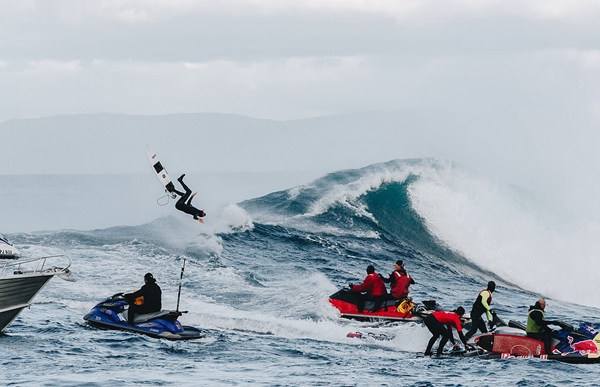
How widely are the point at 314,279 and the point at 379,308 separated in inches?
168

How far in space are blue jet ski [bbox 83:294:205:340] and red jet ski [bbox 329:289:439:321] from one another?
4.79 m

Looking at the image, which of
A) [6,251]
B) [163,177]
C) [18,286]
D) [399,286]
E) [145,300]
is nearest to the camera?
[18,286]

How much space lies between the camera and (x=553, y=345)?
18.7m

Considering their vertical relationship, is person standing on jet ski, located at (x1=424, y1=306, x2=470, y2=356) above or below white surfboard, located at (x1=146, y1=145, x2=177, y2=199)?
below

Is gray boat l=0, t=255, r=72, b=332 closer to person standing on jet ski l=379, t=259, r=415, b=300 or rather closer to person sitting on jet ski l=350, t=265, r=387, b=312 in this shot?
person sitting on jet ski l=350, t=265, r=387, b=312

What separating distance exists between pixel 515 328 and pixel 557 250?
60.2 ft

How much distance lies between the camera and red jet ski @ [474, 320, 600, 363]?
60.1 ft

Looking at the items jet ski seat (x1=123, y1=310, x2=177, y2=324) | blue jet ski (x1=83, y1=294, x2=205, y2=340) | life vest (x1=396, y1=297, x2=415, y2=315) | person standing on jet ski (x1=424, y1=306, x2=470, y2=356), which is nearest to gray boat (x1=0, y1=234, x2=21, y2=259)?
blue jet ski (x1=83, y1=294, x2=205, y2=340)

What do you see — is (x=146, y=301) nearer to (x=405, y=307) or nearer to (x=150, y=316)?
(x=150, y=316)

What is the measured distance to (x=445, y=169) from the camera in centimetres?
4403

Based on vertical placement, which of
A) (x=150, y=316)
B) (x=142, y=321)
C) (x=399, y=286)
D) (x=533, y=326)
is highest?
(x=399, y=286)

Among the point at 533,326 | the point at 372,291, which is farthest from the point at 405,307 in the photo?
the point at 533,326

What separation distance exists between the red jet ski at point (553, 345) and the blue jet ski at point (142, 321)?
612cm

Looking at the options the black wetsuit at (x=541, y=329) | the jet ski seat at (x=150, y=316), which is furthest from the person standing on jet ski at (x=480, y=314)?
the jet ski seat at (x=150, y=316)
